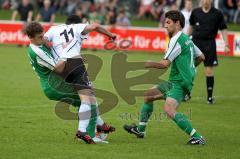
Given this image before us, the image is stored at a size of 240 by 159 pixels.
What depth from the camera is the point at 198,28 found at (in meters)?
16.9

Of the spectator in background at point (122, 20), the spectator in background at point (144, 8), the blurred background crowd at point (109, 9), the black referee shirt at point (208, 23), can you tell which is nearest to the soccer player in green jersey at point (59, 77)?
the black referee shirt at point (208, 23)

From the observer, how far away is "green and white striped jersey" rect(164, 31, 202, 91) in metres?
10.5

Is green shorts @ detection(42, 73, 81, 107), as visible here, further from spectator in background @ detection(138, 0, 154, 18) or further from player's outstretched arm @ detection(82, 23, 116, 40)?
spectator in background @ detection(138, 0, 154, 18)

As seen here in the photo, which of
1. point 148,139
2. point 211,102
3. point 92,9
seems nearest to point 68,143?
point 148,139

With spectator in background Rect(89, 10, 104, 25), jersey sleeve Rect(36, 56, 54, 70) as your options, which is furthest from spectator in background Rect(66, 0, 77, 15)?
jersey sleeve Rect(36, 56, 54, 70)

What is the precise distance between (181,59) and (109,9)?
25.5 metres

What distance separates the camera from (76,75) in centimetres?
1079

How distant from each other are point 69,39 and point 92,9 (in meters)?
27.4

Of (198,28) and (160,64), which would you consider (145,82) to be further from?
(160,64)

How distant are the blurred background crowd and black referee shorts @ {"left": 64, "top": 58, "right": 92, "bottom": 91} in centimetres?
2155

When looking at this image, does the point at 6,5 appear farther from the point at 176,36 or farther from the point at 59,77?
the point at 176,36

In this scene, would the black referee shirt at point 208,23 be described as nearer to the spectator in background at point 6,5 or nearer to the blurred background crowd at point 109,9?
the blurred background crowd at point 109,9

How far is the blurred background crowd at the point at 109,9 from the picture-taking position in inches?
1292

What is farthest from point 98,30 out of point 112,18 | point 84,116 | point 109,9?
point 109,9
